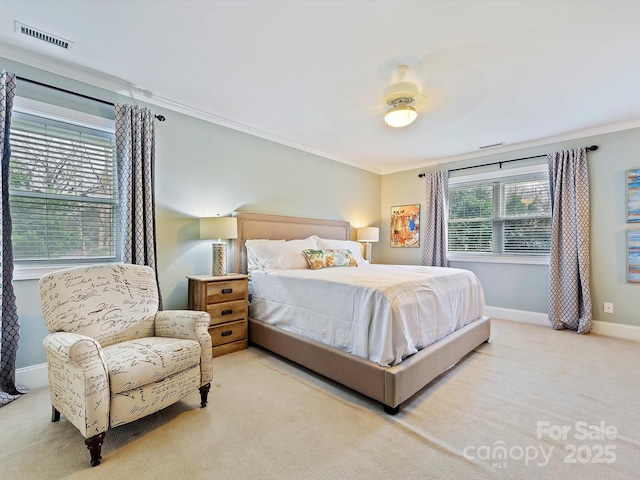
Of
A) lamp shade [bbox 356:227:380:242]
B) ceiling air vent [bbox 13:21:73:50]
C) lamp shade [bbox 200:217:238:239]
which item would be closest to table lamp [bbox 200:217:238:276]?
lamp shade [bbox 200:217:238:239]

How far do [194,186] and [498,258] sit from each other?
422 centimetres

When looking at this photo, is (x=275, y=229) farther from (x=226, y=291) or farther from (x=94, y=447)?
(x=94, y=447)

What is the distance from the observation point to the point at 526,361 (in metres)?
2.78

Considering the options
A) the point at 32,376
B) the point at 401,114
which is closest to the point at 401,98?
the point at 401,114

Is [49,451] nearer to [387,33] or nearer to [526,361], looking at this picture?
[387,33]

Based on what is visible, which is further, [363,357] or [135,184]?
[135,184]

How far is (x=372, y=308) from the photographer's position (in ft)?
6.80

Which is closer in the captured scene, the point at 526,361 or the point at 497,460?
the point at 497,460

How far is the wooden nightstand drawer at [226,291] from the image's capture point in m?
2.84

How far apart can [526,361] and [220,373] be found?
9.02ft

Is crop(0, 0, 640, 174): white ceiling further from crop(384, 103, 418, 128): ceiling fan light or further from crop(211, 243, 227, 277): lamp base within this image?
crop(211, 243, 227, 277): lamp base

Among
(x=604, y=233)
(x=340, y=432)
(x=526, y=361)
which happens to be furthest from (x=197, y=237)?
(x=604, y=233)

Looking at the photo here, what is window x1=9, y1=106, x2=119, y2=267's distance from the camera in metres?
2.32

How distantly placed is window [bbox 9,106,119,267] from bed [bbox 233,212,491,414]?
1307 mm
